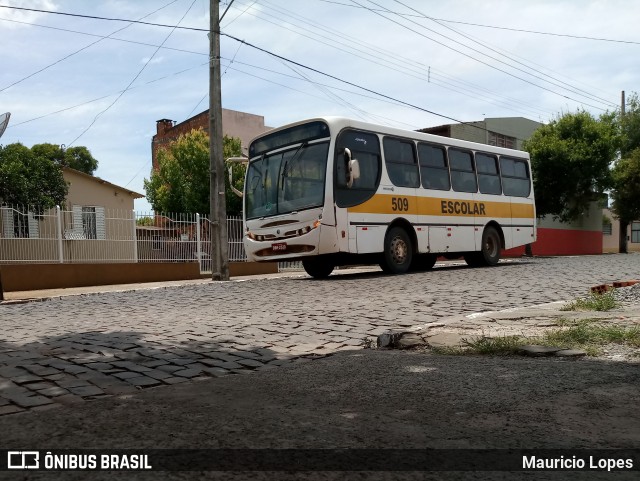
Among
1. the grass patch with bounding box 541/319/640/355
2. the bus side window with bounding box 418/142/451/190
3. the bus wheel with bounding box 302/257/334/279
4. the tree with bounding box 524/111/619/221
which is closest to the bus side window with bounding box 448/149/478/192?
the bus side window with bounding box 418/142/451/190

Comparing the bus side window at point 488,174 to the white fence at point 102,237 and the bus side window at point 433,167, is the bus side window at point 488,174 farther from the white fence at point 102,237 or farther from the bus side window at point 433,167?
the white fence at point 102,237

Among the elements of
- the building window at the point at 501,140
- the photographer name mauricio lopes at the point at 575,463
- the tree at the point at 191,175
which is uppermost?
the building window at the point at 501,140

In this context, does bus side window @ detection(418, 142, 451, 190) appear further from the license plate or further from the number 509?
the license plate

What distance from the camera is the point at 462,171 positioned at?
16234 mm

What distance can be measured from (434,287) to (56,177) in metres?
17.2

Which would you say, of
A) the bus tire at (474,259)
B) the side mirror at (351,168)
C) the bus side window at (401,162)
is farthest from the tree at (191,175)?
the side mirror at (351,168)

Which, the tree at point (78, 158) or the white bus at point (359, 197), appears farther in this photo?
the tree at point (78, 158)

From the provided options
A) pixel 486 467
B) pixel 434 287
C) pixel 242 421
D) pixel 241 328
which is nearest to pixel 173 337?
pixel 241 328

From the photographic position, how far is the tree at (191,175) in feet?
106

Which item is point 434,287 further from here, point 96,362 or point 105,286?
point 105,286

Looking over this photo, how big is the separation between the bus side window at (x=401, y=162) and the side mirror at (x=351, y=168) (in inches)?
61.3

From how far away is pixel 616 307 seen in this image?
6809 mm

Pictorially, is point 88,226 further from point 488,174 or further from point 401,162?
point 488,174

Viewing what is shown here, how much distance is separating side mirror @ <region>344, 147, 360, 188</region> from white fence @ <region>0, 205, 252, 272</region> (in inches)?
254
